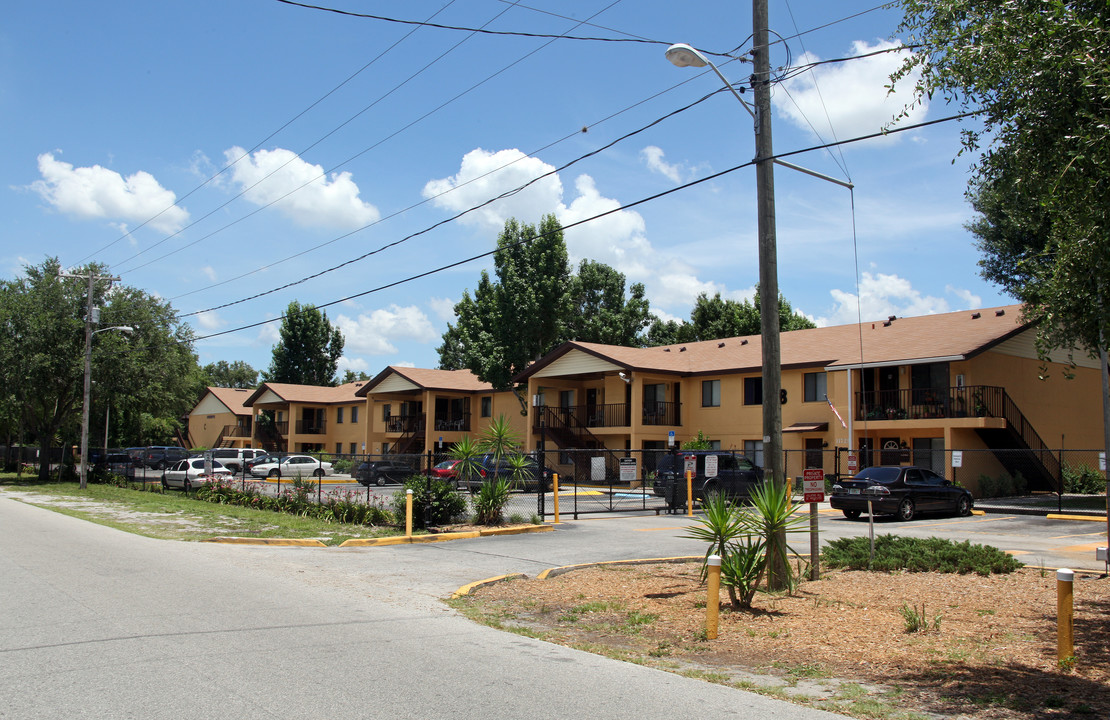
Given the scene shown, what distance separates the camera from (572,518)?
75.8 feet

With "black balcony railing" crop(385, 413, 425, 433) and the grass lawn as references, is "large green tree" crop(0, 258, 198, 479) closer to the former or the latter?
the grass lawn

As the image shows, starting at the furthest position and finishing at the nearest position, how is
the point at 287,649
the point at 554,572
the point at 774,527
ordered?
the point at 554,572 < the point at 774,527 < the point at 287,649

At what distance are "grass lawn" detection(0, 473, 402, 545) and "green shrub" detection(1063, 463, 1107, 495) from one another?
2447cm

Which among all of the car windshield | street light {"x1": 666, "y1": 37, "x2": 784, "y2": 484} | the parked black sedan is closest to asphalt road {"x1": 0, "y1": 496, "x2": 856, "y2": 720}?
street light {"x1": 666, "y1": 37, "x2": 784, "y2": 484}

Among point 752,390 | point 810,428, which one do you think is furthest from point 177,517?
point 752,390

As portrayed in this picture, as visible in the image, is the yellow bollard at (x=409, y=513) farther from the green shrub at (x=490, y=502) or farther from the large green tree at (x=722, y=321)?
the large green tree at (x=722, y=321)

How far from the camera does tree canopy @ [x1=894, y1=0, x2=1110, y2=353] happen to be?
6.61m

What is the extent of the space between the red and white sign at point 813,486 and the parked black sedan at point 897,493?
1198cm

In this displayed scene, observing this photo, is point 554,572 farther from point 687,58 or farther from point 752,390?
point 752,390

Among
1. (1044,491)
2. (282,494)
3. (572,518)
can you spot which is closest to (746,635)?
(572,518)

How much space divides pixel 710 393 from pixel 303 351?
171 ft

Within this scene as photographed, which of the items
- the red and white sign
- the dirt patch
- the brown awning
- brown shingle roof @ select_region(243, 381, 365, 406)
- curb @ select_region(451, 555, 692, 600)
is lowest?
curb @ select_region(451, 555, 692, 600)

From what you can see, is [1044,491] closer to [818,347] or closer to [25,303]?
[818,347]

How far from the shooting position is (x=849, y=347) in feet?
115
